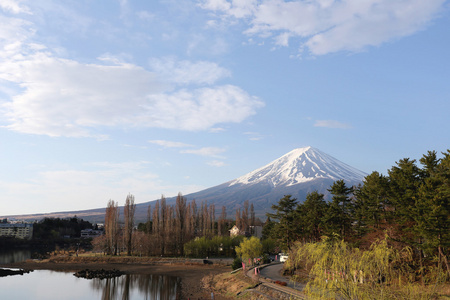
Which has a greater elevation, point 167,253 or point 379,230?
point 379,230

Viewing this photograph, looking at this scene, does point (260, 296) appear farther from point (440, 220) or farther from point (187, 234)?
point (187, 234)

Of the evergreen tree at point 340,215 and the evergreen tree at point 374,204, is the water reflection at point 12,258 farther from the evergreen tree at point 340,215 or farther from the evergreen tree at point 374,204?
the evergreen tree at point 374,204

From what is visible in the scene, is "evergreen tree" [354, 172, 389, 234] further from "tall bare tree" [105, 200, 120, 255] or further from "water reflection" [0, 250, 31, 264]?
"water reflection" [0, 250, 31, 264]

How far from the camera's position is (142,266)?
62.7 metres

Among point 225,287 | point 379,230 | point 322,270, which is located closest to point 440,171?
point 379,230

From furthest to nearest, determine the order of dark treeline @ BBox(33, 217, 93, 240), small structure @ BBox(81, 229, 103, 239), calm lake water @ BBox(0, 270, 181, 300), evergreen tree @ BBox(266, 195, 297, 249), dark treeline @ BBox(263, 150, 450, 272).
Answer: small structure @ BBox(81, 229, 103, 239), dark treeline @ BBox(33, 217, 93, 240), evergreen tree @ BBox(266, 195, 297, 249), calm lake water @ BBox(0, 270, 181, 300), dark treeline @ BBox(263, 150, 450, 272)

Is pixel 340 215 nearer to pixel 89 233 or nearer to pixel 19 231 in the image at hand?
pixel 89 233

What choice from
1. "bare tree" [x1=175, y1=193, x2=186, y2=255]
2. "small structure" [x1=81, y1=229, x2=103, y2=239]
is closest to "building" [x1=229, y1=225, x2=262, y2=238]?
"bare tree" [x1=175, y1=193, x2=186, y2=255]

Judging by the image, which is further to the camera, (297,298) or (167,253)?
(167,253)

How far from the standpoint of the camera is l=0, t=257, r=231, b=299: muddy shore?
54.6 meters

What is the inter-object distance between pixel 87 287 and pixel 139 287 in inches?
271

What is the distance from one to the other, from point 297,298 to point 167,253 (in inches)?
1936

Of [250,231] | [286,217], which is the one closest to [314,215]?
[286,217]

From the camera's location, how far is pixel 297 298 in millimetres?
28578
